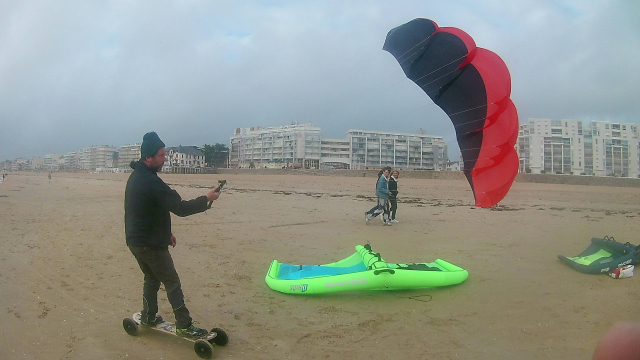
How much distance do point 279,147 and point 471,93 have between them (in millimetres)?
72891

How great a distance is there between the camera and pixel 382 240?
8.48 meters

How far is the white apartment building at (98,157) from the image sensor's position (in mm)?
109481

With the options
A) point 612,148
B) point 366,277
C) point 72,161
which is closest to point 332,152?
point 612,148

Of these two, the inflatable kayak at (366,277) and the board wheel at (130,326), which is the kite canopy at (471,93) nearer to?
the inflatable kayak at (366,277)

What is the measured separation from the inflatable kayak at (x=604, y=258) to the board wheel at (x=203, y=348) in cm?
536

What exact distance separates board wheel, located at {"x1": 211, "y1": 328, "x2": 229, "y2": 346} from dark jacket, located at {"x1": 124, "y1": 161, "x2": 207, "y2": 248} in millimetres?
861

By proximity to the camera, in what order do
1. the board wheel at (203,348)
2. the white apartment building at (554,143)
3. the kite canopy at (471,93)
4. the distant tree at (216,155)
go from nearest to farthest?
the board wheel at (203,348) → the kite canopy at (471,93) → the white apartment building at (554,143) → the distant tree at (216,155)

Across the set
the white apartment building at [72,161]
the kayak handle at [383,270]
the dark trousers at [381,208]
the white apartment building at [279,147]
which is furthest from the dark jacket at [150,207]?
the white apartment building at [72,161]

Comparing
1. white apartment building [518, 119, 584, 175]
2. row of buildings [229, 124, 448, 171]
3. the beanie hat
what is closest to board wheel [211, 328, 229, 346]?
the beanie hat

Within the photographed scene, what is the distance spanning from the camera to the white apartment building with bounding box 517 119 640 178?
660 inches

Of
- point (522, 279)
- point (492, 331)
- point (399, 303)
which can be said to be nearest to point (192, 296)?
point (399, 303)

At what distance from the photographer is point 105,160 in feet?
361

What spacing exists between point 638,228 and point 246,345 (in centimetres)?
1100

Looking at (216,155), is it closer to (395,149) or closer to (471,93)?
(395,149)
